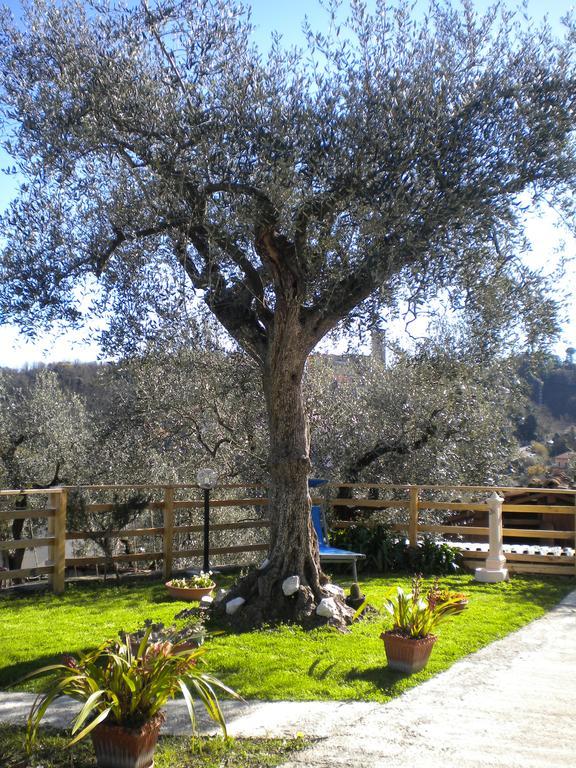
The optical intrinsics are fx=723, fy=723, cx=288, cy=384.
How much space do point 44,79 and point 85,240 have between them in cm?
140

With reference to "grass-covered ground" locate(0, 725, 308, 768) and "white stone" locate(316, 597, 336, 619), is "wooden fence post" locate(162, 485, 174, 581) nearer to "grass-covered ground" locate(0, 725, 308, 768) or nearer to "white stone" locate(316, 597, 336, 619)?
"white stone" locate(316, 597, 336, 619)

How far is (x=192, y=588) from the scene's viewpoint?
757cm

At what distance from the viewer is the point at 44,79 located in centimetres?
623

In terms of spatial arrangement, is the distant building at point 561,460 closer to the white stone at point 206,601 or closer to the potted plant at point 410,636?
the white stone at point 206,601

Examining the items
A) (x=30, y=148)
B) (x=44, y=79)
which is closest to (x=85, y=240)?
(x=30, y=148)

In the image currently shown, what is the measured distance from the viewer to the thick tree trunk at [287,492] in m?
6.45

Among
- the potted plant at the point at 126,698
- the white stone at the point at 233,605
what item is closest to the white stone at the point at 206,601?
the white stone at the point at 233,605

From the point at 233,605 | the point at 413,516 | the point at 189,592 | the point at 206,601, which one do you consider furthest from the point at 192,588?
the point at 413,516

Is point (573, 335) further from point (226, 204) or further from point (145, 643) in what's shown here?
point (145, 643)

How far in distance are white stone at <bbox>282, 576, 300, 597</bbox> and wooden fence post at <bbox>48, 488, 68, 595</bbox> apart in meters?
3.01

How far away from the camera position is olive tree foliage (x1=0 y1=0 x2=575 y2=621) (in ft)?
19.1

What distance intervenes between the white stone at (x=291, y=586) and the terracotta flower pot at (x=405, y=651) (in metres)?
1.40

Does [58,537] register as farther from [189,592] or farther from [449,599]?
[449,599]

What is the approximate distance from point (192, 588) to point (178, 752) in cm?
408
